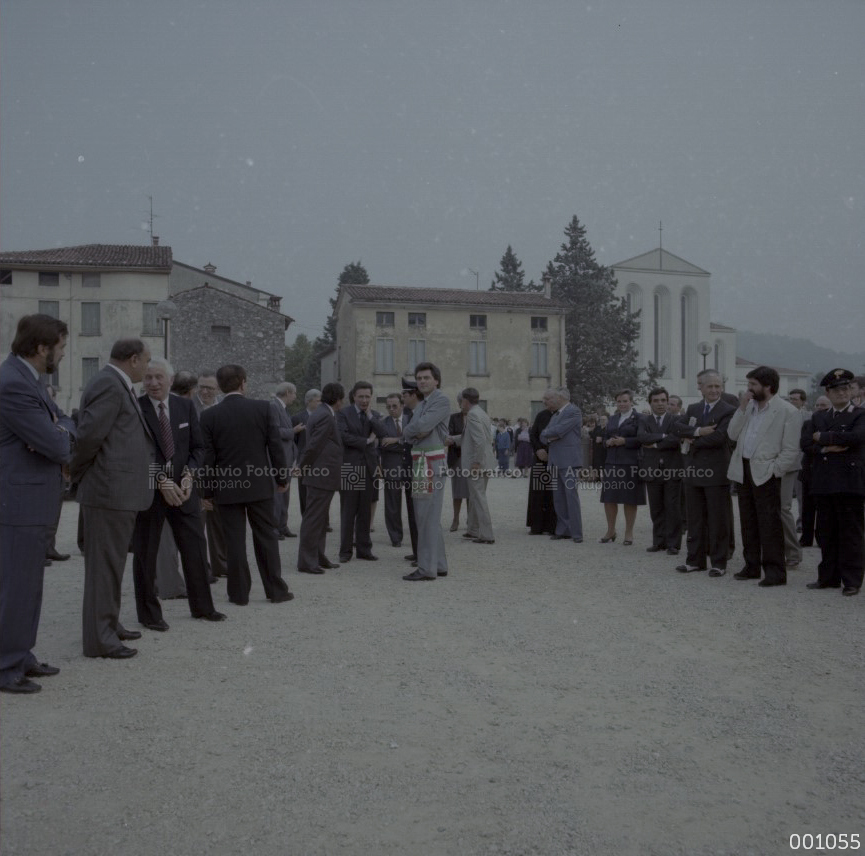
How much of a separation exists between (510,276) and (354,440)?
209ft

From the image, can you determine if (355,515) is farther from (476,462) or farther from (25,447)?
(25,447)

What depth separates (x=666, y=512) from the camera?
1015 centimetres

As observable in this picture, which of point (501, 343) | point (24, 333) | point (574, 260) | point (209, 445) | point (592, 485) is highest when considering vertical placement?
point (574, 260)

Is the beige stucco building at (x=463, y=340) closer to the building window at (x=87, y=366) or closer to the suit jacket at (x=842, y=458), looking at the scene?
the building window at (x=87, y=366)

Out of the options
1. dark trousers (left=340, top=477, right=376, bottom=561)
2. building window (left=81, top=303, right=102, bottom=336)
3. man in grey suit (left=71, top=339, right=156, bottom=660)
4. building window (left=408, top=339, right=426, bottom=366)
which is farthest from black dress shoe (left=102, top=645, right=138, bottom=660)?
building window (left=408, top=339, right=426, bottom=366)

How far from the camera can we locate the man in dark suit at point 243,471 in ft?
22.4

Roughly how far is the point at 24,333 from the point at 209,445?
102 inches

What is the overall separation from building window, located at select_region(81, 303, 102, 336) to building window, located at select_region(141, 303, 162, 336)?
7.39ft

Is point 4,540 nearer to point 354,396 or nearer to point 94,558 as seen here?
point 94,558

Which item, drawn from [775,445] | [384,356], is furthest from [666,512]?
[384,356]

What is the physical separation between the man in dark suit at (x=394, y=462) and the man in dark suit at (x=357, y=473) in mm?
312

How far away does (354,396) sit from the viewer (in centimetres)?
951

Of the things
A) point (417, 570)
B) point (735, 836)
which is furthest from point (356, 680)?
point (417, 570)

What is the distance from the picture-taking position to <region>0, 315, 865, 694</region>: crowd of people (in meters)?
4.56
